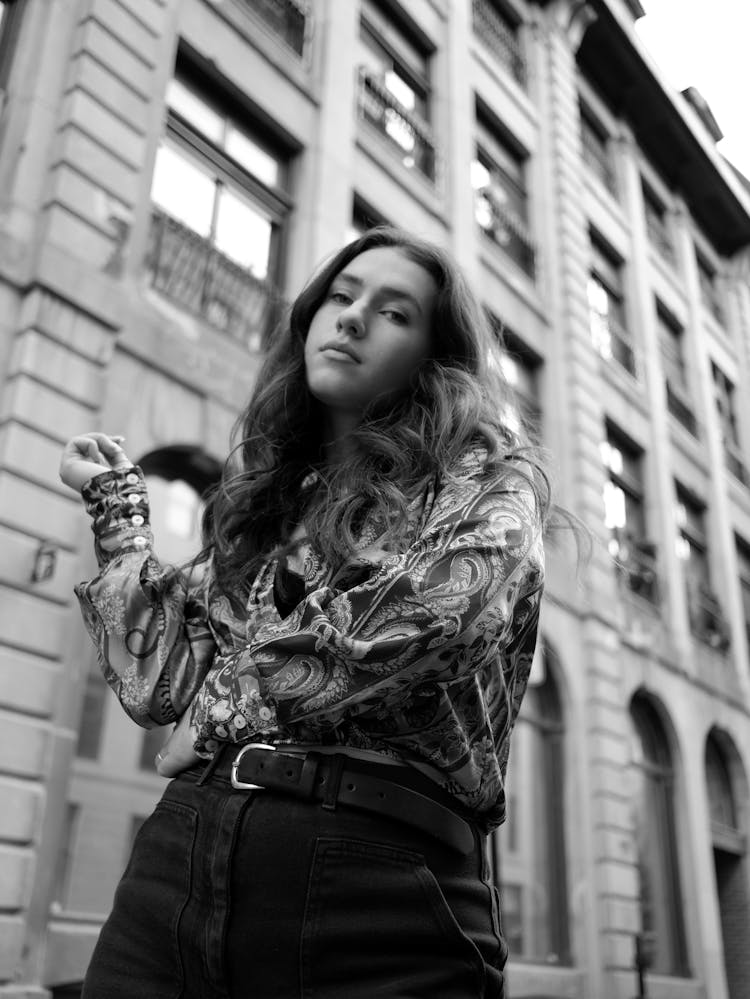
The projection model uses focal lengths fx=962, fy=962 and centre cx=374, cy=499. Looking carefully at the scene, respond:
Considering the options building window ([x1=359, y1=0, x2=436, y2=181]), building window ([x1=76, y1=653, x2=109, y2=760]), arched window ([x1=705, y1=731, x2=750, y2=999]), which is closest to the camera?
building window ([x1=76, y1=653, x2=109, y2=760])

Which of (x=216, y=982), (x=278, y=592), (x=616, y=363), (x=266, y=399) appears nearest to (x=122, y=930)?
(x=216, y=982)

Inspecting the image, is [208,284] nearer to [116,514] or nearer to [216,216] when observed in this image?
[216,216]

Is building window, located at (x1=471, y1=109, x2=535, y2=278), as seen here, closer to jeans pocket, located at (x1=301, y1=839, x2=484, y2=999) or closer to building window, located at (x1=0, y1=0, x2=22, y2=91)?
building window, located at (x1=0, y1=0, x2=22, y2=91)

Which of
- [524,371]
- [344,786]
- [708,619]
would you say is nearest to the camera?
[344,786]

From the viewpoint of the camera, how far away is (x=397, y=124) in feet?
38.8

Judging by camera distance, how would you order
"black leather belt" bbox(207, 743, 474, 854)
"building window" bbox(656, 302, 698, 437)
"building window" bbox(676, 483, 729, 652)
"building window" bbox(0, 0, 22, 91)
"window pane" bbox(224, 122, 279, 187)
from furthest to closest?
"building window" bbox(656, 302, 698, 437), "building window" bbox(676, 483, 729, 652), "window pane" bbox(224, 122, 279, 187), "building window" bbox(0, 0, 22, 91), "black leather belt" bbox(207, 743, 474, 854)

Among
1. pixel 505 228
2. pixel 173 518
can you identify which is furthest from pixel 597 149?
pixel 173 518

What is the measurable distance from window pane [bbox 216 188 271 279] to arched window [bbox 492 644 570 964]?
15.8 ft

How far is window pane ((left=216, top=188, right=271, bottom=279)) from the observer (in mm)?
8742

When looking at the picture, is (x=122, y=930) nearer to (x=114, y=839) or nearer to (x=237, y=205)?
(x=114, y=839)

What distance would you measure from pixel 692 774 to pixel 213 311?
989 cm

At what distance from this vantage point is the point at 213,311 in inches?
324

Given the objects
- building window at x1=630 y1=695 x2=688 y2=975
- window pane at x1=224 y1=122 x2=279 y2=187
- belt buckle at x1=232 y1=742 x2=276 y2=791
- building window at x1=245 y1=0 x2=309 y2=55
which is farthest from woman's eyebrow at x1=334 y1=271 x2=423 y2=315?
building window at x1=630 y1=695 x2=688 y2=975

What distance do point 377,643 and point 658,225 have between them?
21084 millimetres
